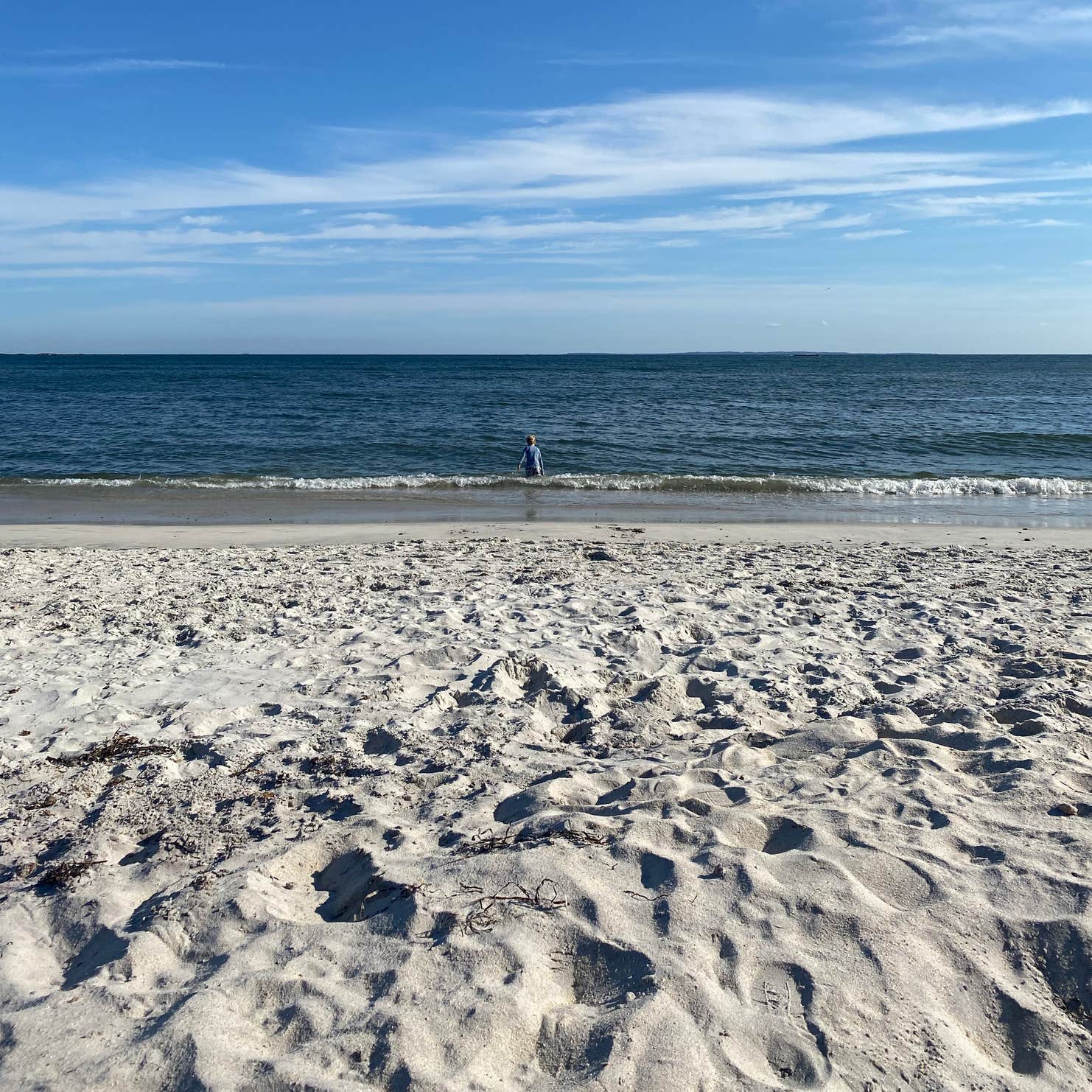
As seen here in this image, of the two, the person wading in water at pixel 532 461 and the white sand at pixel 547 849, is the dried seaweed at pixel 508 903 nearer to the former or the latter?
the white sand at pixel 547 849

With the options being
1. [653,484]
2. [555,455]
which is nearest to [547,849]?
[653,484]

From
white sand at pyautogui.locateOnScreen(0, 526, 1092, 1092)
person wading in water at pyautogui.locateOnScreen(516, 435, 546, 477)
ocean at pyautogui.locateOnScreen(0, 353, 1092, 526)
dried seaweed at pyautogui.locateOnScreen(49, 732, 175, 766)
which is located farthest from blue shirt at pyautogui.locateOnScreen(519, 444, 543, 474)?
dried seaweed at pyautogui.locateOnScreen(49, 732, 175, 766)

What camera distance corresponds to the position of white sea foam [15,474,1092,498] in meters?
19.4

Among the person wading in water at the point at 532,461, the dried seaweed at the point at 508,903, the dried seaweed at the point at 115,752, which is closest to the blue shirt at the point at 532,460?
the person wading in water at the point at 532,461

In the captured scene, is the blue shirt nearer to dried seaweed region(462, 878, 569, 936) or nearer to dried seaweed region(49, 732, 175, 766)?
dried seaweed region(49, 732, 175, 766)

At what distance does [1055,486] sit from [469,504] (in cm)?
1365

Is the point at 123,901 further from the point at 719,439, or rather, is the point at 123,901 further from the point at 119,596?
the point at 719,439

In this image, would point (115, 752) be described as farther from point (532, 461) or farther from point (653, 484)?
point (653, 484)

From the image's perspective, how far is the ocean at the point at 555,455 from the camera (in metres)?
17.3

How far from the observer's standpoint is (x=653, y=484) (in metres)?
19.8

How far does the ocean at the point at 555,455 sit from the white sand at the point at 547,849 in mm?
9487

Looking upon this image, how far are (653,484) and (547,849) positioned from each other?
16.5m

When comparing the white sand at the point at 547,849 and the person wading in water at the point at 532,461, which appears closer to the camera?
the white sand at the point at 547,849

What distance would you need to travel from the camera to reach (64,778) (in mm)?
4676
